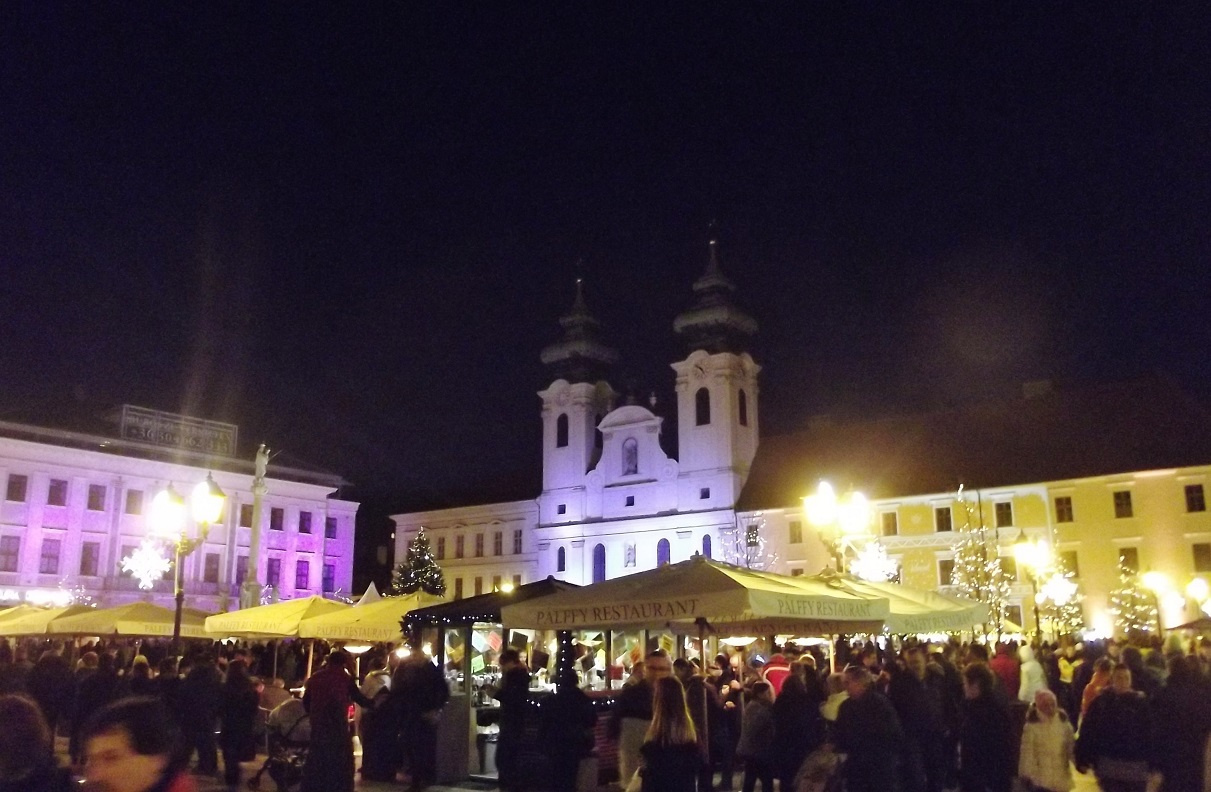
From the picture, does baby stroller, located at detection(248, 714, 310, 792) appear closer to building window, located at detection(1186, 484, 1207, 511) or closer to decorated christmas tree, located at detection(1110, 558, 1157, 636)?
decorated christmas tree, located at detection(1110, 558, 1157, 636)

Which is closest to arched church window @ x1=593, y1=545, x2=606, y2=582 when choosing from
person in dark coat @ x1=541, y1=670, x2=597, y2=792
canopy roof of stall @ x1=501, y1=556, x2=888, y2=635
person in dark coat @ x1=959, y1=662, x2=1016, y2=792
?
canopy roof of stall @ x1=501, y1=556, x2=888, y2=635

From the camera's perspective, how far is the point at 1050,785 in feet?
28.9

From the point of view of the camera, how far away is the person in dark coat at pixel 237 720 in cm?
1338

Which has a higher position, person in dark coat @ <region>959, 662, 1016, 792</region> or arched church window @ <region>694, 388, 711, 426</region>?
arched church window @ <region>694, 388, 711, 426</region>

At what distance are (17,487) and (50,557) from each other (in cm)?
325

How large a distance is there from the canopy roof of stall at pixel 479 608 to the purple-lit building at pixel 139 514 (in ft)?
104

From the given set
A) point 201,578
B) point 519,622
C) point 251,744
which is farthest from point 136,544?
point 519,622

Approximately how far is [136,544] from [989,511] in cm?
3746

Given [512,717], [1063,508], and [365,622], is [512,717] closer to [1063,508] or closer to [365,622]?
[365,622]

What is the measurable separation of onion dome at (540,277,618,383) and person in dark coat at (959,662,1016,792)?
52.4 meters

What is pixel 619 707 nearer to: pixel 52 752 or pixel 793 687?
pixel 793 687

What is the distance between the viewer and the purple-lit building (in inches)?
1797

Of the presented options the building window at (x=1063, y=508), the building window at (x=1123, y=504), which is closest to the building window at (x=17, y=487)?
the building window at (x=1063, y=508)

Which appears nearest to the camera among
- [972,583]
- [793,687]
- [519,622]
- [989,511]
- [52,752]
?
[52,752]
